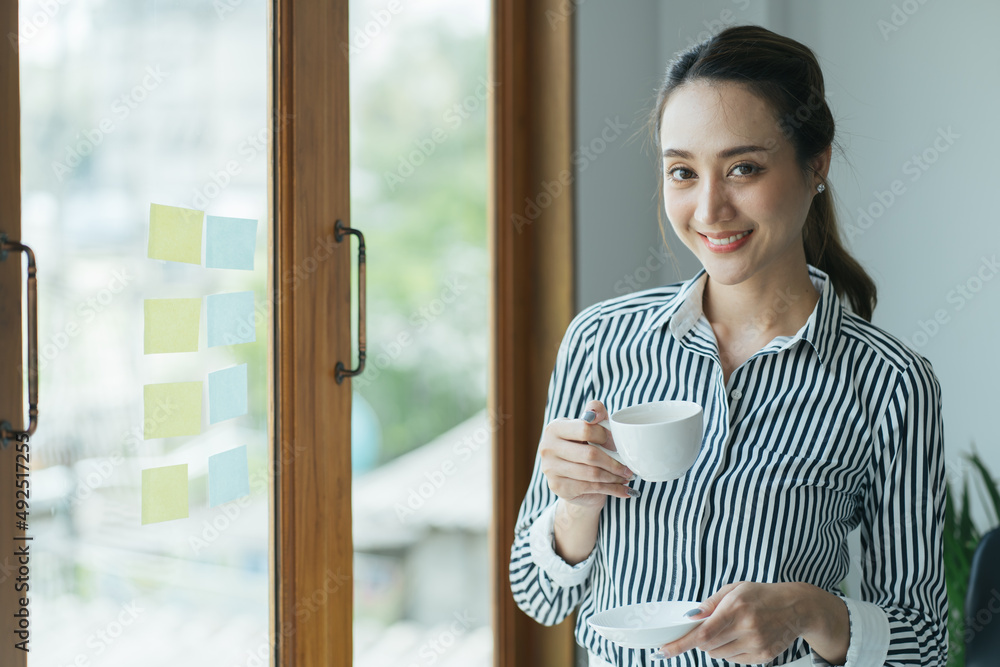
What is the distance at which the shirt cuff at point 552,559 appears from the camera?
3.54 feet

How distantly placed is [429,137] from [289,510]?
0.79 metres

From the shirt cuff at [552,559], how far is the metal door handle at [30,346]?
627 mm

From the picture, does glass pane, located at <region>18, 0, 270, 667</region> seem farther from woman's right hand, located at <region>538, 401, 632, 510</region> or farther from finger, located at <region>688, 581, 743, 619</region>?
finger, located at <region>688, 581, 743, 619</region>

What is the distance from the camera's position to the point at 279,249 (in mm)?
1301

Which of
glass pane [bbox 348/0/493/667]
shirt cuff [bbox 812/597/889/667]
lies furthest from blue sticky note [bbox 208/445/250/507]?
shirt cuff [bbox 812/597/889/667]

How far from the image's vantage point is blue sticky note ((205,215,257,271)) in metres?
1.19

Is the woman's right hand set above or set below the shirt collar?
below

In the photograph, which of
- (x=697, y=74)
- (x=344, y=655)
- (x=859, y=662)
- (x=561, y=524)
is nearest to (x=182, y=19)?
(x=697, y=74)

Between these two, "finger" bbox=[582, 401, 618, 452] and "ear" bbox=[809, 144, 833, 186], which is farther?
"ear" bbox=[809, 144, 833, 186]

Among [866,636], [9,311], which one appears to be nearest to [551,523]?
[866,636]

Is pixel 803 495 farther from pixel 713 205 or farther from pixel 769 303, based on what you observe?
pixel 713 205

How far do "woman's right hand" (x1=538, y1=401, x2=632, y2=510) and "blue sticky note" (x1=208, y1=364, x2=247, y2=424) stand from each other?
512 mm

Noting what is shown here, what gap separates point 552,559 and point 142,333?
0.62 metres

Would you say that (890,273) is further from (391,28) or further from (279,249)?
(279,249)
